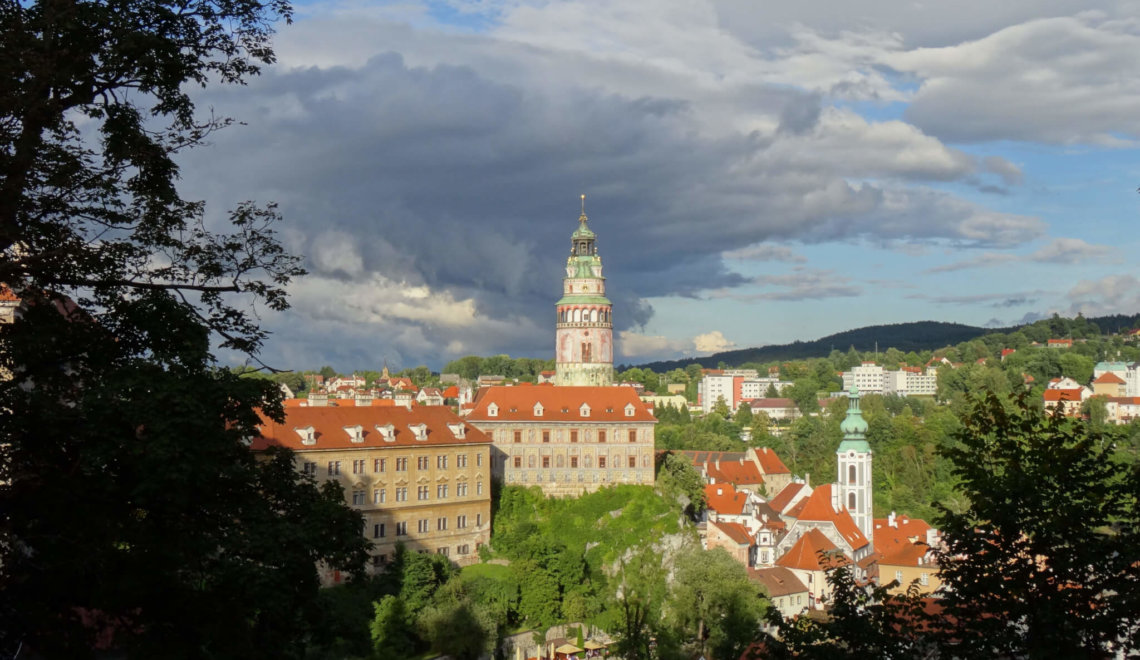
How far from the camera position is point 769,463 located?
420 feet

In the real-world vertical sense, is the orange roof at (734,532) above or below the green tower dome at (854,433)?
below

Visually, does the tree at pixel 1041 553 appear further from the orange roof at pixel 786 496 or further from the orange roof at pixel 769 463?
the orange roof at pixel 769 463

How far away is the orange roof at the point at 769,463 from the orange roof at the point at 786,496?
15.7 m

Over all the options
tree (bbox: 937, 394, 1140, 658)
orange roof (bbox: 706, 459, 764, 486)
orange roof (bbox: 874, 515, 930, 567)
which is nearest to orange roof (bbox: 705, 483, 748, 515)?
orange roof (bbox: 874, 515, 930, 567)

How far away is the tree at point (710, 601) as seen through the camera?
190 ft

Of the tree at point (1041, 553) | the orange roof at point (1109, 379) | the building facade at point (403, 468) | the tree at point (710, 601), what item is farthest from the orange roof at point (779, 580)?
the orange roof at point (1109, 379)

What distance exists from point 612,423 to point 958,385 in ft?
466

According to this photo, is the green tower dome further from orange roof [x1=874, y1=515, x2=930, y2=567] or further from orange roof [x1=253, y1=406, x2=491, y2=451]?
orange roof [x1=253, y1=406, x2=491, y2=451]

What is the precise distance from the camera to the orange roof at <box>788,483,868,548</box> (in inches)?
3627

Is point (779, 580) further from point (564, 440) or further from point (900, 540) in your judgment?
point (564, 440)

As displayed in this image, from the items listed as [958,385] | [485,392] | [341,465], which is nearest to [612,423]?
[485,392]

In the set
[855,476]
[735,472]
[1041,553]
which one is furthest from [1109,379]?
[1041,553]

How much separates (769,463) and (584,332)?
143ft

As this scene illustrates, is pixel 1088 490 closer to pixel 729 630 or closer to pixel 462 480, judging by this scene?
pixel 729 630
